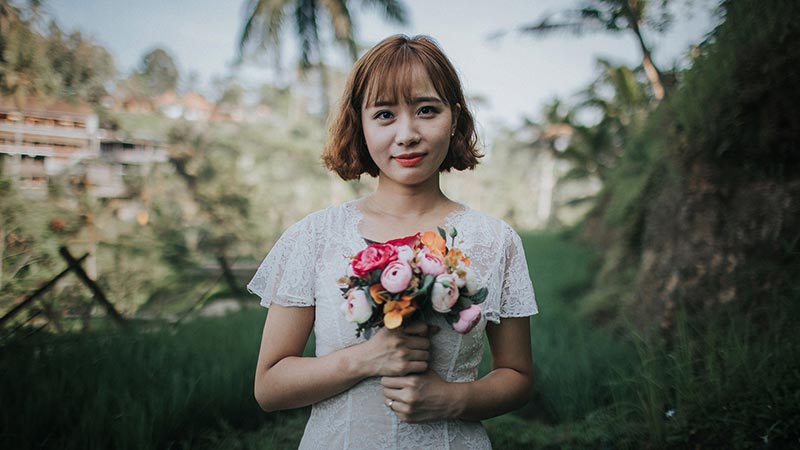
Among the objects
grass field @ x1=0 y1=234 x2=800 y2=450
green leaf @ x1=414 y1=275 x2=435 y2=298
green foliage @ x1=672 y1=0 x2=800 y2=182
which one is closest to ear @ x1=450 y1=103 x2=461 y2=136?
green leaf @ x1=414 y1=275 x2=435 y2=298

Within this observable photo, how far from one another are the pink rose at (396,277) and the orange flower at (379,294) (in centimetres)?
2

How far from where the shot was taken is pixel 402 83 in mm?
1563

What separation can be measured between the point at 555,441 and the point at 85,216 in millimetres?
6205

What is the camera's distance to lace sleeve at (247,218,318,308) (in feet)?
5.12

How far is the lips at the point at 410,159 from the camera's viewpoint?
5.26 ft

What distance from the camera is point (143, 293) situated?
251 inches

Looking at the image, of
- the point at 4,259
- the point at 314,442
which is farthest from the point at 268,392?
the point at 4,259

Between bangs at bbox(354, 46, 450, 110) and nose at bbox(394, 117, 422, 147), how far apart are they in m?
0.07

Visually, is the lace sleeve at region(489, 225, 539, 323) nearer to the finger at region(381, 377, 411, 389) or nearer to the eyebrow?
the finger at region(381, 377, 411, 389)

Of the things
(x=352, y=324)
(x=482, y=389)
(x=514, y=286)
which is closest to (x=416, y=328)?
(x=352, y=324)

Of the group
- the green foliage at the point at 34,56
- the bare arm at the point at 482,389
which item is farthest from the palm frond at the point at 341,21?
the bare arm at the point at 482,389

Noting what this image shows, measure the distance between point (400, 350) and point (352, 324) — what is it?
8.3 inches

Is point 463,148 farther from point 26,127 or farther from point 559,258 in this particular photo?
point 559,258

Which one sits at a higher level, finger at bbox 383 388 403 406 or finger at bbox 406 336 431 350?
finger at bbox 406 336 431 350
